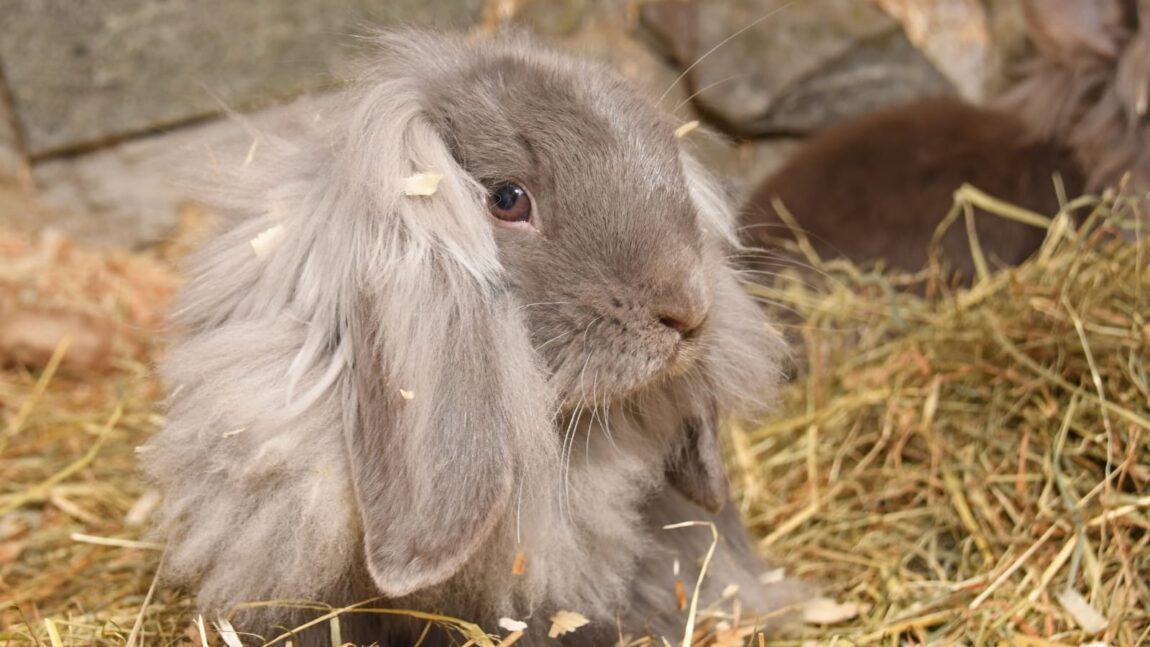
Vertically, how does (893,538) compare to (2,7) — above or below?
below

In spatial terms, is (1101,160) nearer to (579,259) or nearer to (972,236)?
(972,236)

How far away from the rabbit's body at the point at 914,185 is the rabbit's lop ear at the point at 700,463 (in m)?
1.26

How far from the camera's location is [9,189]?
13.8ft

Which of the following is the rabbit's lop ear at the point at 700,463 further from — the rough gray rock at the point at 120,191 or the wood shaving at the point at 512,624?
the rough gray rock at the point at 120,191

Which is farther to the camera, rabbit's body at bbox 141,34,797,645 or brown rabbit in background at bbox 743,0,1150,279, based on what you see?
brown rabbit in background at bbox 743,0,1150,279

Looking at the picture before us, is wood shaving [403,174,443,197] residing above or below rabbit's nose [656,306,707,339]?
above

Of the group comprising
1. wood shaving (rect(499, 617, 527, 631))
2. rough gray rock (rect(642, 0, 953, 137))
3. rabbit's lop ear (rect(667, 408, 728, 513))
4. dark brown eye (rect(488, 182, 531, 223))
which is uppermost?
dark brown eye (rect(488, 182, 531, 223))

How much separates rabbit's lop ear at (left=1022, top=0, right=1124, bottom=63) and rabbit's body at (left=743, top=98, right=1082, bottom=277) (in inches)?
12.5

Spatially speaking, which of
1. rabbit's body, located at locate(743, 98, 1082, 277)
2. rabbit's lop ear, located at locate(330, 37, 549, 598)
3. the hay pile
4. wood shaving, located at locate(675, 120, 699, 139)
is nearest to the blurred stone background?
rabbit's body, located at locate(743, 98, 1082, 277)

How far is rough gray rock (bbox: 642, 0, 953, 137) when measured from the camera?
4.26m

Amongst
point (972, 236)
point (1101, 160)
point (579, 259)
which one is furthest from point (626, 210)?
point (1101, 160)

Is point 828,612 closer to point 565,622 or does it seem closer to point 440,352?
point 565,622

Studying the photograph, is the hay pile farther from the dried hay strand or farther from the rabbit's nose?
the rabbit's nose

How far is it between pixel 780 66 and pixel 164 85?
2.33 meters
